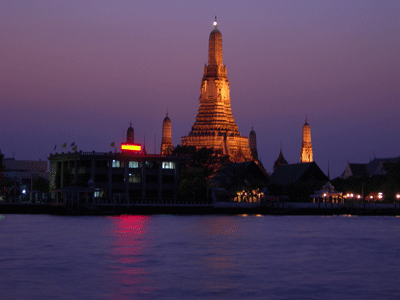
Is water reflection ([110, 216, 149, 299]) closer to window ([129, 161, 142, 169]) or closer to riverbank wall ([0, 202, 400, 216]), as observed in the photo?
riverbank wall ([0, 202, 400, 216])

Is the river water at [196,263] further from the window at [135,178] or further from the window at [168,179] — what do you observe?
the window at [168,179]

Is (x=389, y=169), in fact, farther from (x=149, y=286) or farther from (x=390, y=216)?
(x=149, y=286)

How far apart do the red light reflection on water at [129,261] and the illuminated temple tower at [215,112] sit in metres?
102

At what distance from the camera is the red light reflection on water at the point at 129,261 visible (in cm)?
3850

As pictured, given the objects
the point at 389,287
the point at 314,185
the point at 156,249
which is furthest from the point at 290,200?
the point at 389,287

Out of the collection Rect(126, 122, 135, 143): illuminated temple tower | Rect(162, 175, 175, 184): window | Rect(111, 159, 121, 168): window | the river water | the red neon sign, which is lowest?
the river water

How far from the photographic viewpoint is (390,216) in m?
125

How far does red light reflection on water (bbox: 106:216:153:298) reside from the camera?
1516 inches

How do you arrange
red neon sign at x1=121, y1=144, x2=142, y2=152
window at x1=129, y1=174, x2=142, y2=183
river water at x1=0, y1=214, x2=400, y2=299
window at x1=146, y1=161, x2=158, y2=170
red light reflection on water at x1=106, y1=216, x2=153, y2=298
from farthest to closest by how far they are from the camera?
1. window at x1=146, y1=161, x2=158, y2=170
2. red neon sign at x1=121, y1=144, x2=142, y2=152
3. window at x1=129, y1=174, x2=142, y2=183
4. red light reflection on water at x1=106, y1=216, x2=153, y2=298
5. river water at x1=0, y1=214, x2=400, y2=299

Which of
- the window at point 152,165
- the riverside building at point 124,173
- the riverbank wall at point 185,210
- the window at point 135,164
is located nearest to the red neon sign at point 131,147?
the riverside building at point 124,173

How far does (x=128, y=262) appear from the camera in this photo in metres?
49.2

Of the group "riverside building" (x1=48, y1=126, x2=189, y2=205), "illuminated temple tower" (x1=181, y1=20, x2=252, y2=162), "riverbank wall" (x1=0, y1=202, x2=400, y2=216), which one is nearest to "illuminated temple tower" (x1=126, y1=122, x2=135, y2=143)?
"illuminated temple tower" (x1=181, y1=20, x2=252, y2=162)

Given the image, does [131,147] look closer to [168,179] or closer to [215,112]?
[168,179]

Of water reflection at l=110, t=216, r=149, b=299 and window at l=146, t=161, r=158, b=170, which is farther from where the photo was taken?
window at l=146, t=161, r=158, b=170
